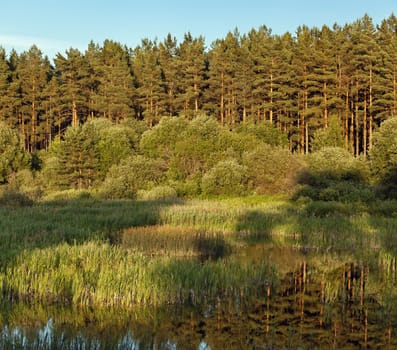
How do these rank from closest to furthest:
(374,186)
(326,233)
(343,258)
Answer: (343,258)
(326,233)
(374,186)

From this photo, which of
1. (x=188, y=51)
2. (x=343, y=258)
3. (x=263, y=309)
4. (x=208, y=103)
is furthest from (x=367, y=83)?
(x=263, y=309)

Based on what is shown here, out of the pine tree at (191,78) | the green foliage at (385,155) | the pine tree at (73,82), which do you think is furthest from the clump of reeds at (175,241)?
the pine tree at (73,82)

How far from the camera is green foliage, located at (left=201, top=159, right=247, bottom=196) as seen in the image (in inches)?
1587

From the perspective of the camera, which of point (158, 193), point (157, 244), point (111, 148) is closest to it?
point (157, 244)

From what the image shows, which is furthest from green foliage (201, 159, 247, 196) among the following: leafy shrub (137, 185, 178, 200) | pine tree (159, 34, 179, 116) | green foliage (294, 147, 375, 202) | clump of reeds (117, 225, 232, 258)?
pine tree (159, 34, 179, 116)

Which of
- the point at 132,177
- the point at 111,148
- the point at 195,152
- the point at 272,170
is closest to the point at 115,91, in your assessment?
the point at 111,148

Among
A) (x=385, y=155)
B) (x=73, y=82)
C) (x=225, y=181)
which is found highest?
(x=73, y=82)

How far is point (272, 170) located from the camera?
40.4 metres

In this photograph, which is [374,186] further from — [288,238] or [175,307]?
[175,307]

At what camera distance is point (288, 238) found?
2239cm

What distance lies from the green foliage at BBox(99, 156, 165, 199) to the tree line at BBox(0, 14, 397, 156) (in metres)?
16.5

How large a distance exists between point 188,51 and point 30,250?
54.9 metres

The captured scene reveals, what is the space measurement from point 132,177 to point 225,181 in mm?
7594

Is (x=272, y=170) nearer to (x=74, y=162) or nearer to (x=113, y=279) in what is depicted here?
(x=74, y=162)
